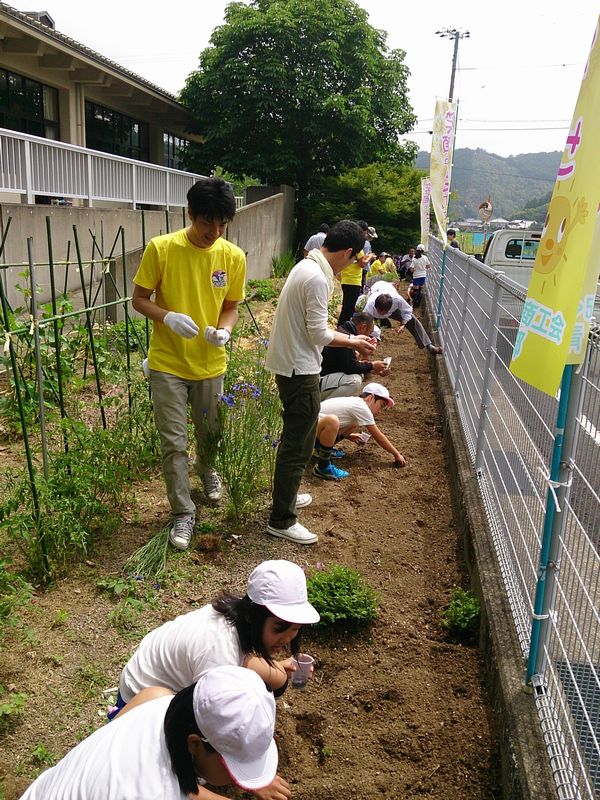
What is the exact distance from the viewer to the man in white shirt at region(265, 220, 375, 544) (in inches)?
143

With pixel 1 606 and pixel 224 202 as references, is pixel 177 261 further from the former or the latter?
pixel 1 606

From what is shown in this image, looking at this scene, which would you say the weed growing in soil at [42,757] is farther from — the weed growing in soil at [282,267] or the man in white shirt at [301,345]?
the weed growing in soil at [282,267]

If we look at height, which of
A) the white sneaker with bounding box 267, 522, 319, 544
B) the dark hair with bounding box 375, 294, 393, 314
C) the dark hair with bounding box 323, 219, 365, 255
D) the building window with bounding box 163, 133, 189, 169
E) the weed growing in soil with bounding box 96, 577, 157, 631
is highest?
the building window with bounding box 163, 133, 189, 169

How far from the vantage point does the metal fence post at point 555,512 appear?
205cm

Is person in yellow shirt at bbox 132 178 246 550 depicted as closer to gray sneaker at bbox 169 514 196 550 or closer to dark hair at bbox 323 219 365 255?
gray sneaker at bbox 169 514 196 550

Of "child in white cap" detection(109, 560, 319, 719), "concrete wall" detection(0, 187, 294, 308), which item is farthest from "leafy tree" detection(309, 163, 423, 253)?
"child in white cap" detection(109, 560, 319, 719)

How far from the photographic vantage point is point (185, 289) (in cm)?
366

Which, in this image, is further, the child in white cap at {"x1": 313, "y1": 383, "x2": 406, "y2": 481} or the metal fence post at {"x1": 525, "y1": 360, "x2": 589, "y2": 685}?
the child in white cap at {"x1": 313, "y1": 383, "x2": 406, "y2": 481}

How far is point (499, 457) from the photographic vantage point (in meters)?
3.70

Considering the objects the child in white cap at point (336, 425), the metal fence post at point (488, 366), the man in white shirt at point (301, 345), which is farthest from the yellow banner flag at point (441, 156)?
the man in white shirt at point (301, 345)

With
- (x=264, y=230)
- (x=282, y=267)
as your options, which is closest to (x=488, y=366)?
(x=282, y=267)

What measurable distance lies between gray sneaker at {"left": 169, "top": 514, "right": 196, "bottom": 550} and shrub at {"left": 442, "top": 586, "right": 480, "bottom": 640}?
4.39 ft

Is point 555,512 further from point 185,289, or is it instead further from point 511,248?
point 511,248

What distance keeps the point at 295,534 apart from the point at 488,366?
1503mm
